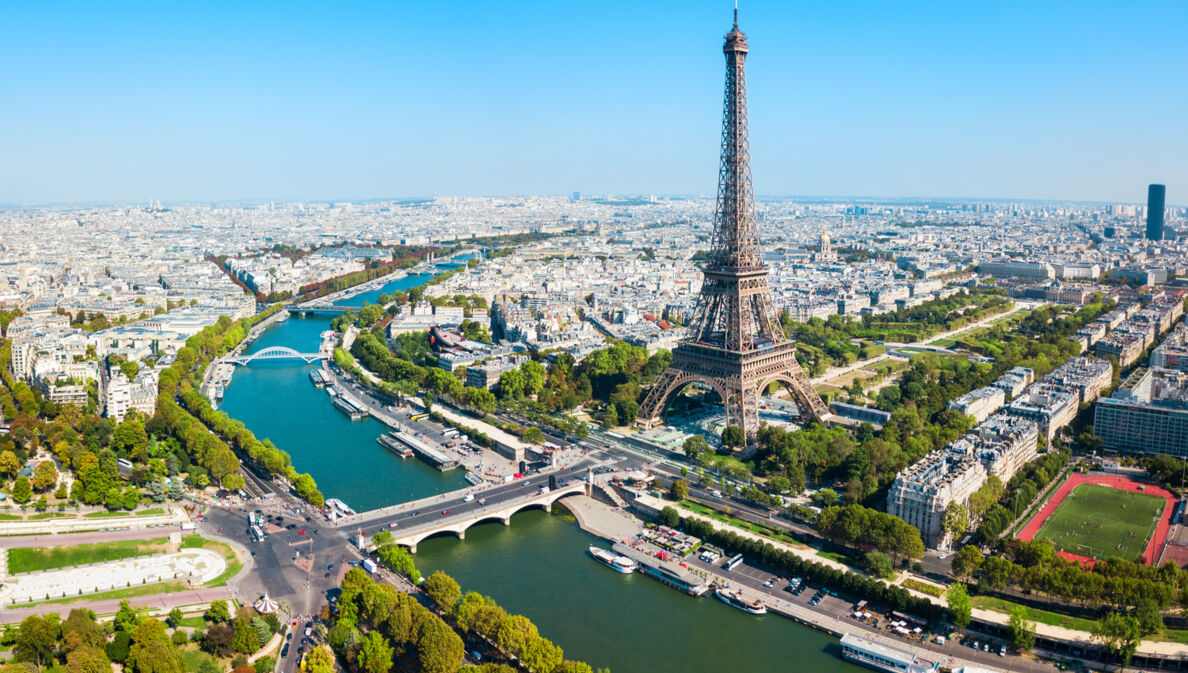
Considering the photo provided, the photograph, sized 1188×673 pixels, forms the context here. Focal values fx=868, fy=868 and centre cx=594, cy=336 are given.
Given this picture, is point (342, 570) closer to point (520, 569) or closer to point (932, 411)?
point (520, 569)

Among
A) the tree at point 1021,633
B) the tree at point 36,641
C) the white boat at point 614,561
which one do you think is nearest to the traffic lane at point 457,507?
the white boat at point 614,561

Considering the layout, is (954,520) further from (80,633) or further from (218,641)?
(80,633)

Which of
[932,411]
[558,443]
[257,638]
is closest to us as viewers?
[257,638]

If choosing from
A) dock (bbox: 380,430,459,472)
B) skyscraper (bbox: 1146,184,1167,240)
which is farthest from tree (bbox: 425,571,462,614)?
skyscraper (bbox: 1146,184,1167,240)

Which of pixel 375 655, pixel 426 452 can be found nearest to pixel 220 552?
pixel 375 655

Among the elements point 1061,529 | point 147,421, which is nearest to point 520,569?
point 1061,529

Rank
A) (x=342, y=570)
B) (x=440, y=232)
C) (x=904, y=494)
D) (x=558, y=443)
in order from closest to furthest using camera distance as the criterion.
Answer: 1. (x=342, y=570)
2. (x=904, y=494)
3. (x=558, y=443)
4. (x=440, y=232)
